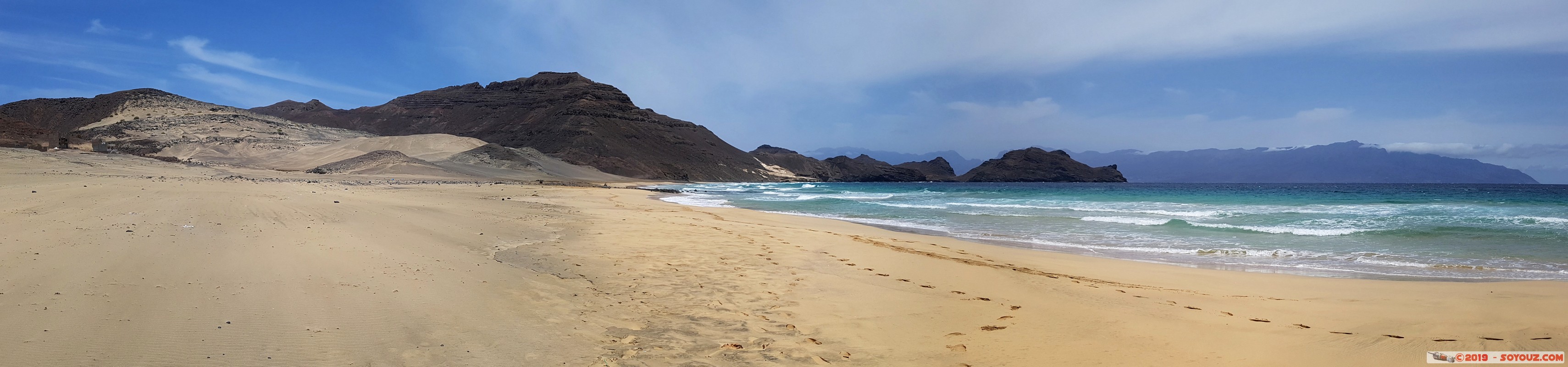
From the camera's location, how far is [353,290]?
397cm

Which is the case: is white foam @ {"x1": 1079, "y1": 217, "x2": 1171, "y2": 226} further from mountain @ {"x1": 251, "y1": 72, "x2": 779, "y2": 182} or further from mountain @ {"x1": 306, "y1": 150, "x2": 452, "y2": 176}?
mountain @ {"x1": 251, "y1": 72, "x2": 779, "y2": 182}

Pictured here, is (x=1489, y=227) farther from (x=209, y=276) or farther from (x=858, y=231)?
(x=209, y=276)

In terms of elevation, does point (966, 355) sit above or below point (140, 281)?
below

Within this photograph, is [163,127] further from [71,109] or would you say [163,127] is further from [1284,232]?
[1284,232]

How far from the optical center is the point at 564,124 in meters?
85.9

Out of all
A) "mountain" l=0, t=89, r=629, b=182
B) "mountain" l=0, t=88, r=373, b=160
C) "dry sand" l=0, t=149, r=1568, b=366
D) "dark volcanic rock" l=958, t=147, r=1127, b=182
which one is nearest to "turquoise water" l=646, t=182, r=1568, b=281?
"dry sand" l=0, t=149, r=1568, b=366

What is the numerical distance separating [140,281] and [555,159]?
60806 mm

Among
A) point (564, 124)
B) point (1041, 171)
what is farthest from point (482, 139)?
point (1041, 171)

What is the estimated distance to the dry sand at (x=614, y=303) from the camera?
10.1ft

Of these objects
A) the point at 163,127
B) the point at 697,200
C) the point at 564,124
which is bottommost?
the point at 697,200

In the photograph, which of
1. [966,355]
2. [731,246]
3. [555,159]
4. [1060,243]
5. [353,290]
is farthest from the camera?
[555,159]

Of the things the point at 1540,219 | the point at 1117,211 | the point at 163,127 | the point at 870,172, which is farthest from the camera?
the point at 870,172

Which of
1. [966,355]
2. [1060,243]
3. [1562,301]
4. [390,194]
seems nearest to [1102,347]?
[966,355]

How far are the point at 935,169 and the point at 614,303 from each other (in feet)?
517
